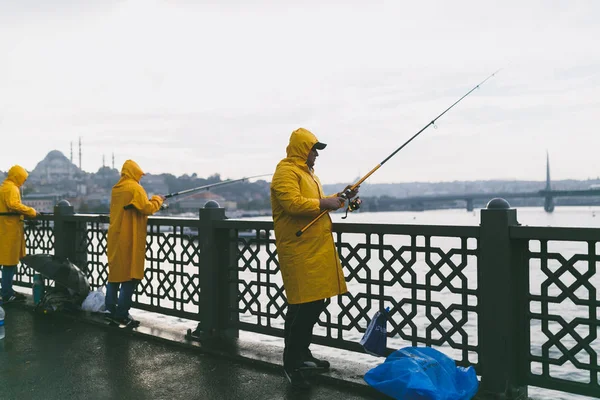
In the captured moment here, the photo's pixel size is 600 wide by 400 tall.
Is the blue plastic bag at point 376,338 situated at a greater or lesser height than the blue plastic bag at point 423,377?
greater

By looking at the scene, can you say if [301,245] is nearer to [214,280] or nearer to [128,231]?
[214,280]

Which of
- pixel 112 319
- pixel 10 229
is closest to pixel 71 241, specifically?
pixel 10 229

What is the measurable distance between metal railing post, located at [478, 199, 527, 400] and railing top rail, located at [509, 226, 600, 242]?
0.23 ft

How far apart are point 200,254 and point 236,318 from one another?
672mm

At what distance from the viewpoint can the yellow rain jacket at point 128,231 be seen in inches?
219

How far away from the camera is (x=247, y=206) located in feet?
161

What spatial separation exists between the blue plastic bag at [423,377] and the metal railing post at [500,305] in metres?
0.15

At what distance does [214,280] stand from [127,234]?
1127 millimetres

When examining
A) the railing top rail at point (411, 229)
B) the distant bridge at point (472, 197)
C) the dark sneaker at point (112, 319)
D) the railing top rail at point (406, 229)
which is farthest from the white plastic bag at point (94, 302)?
the distant bridge at point (472, 197)

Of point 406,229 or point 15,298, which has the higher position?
point 406,229

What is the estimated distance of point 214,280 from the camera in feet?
16.7

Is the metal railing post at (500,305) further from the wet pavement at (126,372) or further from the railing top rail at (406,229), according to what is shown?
the wet pavement at (126,372)

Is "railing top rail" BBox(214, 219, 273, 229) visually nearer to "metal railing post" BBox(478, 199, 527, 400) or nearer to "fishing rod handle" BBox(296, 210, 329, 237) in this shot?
"fishing rod handle" BBox(296, 210, 329, 237)

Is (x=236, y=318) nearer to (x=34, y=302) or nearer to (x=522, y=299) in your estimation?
(x=522, y=299)
